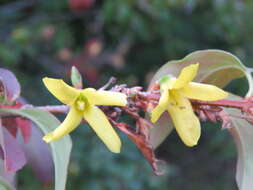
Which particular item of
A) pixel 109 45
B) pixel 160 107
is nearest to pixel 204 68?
pixel 160 107

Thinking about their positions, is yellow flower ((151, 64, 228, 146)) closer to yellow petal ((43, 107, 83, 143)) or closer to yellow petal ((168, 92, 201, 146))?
yellow petal ((168, 92, 201, 146))

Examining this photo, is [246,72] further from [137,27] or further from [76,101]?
[137,27]

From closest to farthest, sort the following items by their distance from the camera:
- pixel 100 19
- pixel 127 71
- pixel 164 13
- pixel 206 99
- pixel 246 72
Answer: pixel 206 99, pixel 246 72, pixel 164 13, pixel 100 19, pixel 127 71

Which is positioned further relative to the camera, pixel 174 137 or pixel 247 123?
pixel 174 137

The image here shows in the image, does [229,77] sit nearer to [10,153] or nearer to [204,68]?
[204,68]

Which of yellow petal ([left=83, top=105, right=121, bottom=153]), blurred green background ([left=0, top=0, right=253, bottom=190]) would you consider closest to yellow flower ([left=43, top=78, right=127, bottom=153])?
yellow petal ([left=83, top=105, right=121, bottom=153])

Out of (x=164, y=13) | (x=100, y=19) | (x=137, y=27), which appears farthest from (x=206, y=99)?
(x=100, y=19)
